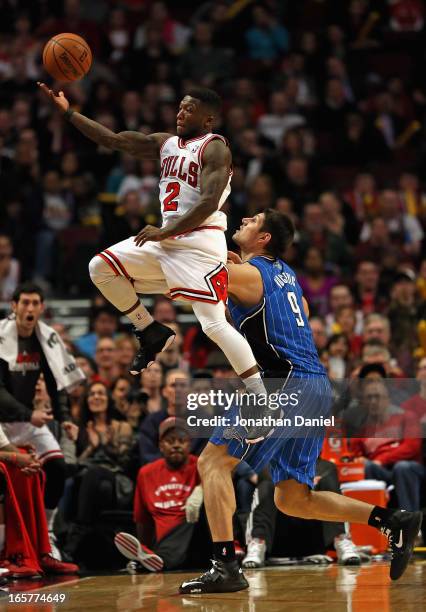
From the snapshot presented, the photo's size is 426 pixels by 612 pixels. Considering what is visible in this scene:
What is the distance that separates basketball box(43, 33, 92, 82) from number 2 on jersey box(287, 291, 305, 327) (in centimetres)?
191

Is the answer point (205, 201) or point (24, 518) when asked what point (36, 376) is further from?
point (205, 201)

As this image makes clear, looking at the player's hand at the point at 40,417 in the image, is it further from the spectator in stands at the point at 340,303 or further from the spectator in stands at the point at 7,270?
the spectator in stands at the point at 7,270

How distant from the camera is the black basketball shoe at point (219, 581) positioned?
7145 mm

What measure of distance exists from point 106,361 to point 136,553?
9.35 ft

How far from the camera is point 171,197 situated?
716 centimetres

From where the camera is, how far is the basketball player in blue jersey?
708 centimetres

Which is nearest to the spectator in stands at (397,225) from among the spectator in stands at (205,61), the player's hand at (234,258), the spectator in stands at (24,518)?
the spectator in stands at (205,61)

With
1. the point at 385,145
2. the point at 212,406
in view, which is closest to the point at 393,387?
→ the point at 212,406

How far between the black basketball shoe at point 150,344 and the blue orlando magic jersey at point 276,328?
449 mm

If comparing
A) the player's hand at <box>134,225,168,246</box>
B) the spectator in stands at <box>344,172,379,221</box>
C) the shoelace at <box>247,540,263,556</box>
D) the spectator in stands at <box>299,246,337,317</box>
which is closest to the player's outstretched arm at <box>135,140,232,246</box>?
the player's hand at <box>134,225,168,246</box>

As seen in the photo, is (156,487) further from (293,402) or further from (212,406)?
(293,402)

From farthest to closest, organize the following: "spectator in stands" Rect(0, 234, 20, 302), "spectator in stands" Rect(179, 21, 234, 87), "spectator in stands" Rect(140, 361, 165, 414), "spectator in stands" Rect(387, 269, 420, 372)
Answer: "spectator in stands" Rect(179, 21, 234, 87) < "spectator in stands" Rect(0, 234, 20, 302) < "spectator in stands" Rect(387, 269, 420, 372) < "spectator in stands" Rect(140, 361, 165, 414)

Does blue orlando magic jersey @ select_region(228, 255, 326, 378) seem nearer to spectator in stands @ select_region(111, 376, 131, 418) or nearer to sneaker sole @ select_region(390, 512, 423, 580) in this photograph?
sneaker sole @ select_region(390, 512, 423, 580)

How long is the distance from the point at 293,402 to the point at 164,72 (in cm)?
1039
